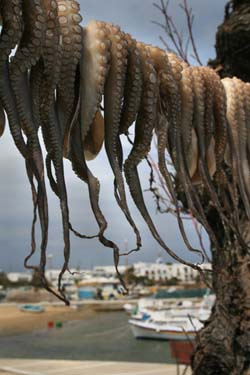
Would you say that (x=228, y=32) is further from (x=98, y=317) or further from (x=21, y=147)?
(x=98, y=317)

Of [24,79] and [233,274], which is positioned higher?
[24,79]

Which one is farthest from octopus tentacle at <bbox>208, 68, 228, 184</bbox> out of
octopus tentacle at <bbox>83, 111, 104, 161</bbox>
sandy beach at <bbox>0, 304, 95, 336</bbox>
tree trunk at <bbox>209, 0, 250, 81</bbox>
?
sandy beach at <bbox>0, 304, 95, 336</bbox>

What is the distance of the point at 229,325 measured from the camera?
3.24 m

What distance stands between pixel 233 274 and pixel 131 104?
2.17 metres

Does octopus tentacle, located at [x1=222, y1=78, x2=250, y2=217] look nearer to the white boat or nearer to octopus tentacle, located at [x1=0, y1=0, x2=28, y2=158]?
octopus tentacle, located at [x1=0, y1=0, x2=28, y2=158]

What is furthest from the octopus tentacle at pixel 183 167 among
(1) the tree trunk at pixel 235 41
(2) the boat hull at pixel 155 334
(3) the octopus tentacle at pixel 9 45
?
(2) the boat hull at pixel 155 334

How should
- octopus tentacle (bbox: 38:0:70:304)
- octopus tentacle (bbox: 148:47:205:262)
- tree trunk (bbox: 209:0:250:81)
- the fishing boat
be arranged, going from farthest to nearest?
the fishing boat < tree trunk (bbox: 209:0:250:81) < octopus tentacle (bbox: 148:47:205:262) < octopus tentacle (bbox: 38:0:70:304)

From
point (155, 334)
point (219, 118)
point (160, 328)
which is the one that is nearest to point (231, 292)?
point (219, 118)

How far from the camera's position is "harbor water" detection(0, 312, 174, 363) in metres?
25.9

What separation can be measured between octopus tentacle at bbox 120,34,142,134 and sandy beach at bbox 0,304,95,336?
154ft

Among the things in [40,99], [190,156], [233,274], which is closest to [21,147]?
[40,99]

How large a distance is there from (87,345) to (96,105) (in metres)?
33.3

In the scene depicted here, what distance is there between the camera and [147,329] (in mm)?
28562

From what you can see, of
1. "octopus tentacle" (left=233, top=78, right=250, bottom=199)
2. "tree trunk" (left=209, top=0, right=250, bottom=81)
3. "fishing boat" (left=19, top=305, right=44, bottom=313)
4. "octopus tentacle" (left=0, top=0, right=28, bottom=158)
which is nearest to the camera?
"octopus tentacle" (left=0, top=0, right=28, bottom=158)
